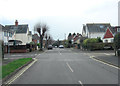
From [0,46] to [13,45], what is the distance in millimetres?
19167

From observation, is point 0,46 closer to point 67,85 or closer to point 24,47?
point 67,85

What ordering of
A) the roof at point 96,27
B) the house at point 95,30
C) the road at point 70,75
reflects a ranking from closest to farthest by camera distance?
the road at point 70,75 → the house at point 95,30 → the roof at point 96,27

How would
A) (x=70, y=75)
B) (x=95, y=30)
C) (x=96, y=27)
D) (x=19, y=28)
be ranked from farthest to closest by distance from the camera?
(x=96, y=27) → (x=95, y=30) → (x=19, y=28) → (x=70, y=75)

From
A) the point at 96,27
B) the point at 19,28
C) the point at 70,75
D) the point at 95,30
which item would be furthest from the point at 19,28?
the point at 70,75

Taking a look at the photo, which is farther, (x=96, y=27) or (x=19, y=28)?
(x=96, y=27)

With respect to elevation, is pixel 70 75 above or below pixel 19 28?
below

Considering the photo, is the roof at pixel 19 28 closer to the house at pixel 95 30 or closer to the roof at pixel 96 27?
the house at pixel 95 30

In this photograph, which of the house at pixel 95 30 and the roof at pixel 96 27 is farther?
the roof at pixel 96 27

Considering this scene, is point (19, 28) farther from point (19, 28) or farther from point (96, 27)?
point (96, 27)

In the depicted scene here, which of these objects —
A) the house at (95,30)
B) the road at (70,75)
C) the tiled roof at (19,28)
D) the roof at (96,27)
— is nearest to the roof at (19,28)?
the tiled roof at (19,28)

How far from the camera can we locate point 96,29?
208 ft

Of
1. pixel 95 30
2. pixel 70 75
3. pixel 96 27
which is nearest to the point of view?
pixel 70 75

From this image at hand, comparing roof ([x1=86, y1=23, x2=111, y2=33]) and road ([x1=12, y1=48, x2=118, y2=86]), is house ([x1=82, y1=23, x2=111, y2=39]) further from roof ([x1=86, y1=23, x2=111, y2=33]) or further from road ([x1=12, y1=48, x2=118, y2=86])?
road ([x1=12, y1=48, x2=118, y2=86])

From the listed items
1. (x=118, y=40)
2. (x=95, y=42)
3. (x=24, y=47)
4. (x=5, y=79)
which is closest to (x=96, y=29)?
(x=95, y=42)
